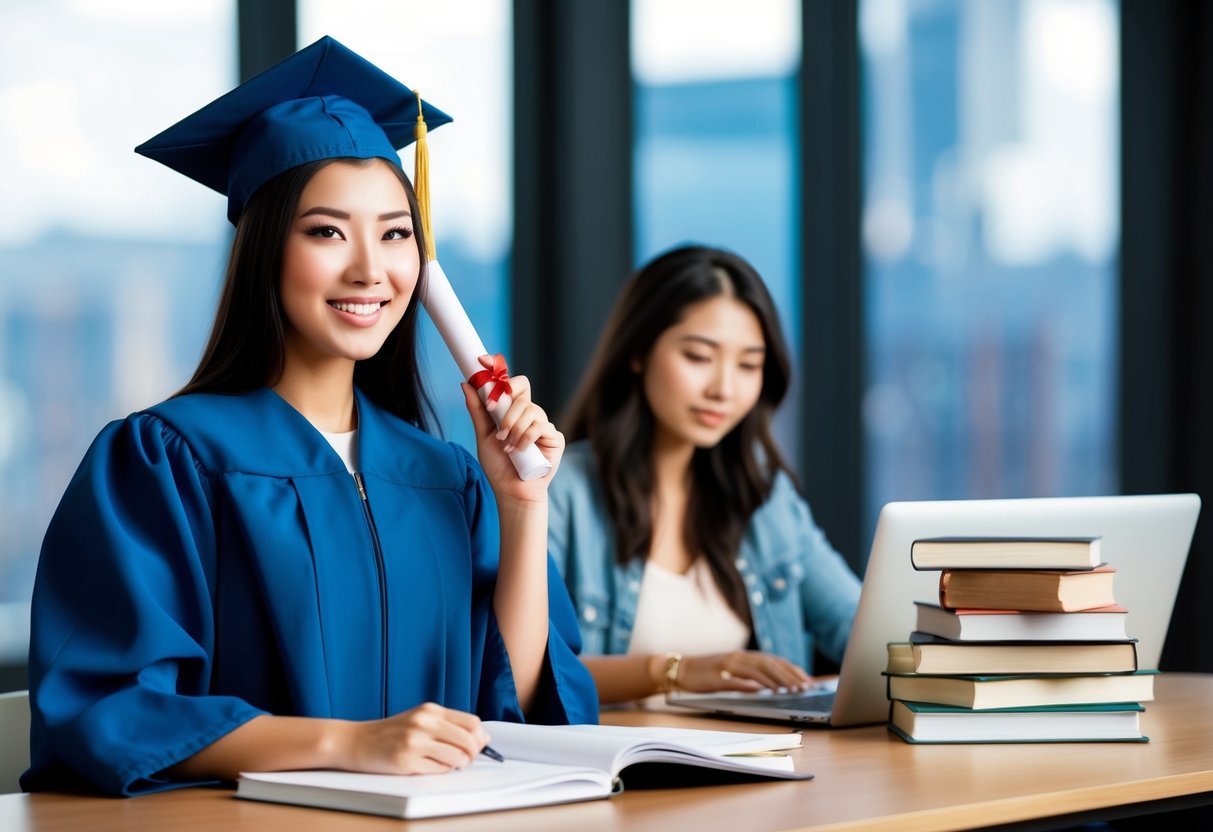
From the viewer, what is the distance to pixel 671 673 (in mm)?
2281

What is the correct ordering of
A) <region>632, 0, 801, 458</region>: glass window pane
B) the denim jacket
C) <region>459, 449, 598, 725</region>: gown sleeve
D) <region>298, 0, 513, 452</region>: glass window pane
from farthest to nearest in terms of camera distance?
<region>632, 0, 801, 458</region>: glass window pane → <region>298, 0, 513, 452</region>: glass window pane → the denim jacket → <region>459, 449, 598, 725</region>: gown sleeve

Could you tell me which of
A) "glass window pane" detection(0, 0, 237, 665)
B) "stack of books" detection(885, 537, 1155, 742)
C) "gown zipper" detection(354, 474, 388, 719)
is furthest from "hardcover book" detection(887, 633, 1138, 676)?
"glass window pane" detection(0, 0, 237, 665)

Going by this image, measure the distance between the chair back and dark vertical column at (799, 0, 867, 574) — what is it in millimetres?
2648

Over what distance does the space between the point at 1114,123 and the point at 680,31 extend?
1.41 metres

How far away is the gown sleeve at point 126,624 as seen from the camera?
138 centimetres

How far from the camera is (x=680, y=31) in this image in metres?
3.91

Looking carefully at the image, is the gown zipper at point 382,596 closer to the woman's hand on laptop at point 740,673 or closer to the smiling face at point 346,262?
the smiling face at point 346,262

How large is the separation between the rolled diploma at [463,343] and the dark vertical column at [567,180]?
198 centimetres

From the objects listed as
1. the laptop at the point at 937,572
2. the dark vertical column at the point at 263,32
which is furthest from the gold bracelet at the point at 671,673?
the dark vertical column at the point at 263,32

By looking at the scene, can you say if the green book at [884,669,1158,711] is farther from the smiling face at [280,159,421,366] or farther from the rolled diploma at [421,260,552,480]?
the smiling face at [280,159,421,366]

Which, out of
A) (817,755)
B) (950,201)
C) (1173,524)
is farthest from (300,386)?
(950,201)

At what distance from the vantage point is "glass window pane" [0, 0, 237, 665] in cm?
300

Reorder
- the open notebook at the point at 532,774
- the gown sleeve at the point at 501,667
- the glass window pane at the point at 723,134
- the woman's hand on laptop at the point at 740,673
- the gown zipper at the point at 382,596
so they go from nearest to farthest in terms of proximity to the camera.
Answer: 1. the open notebook at the point at 532,774
2. the gown zipper at the point at 382,596
3. the gown sleeve at the point at 501,667
4. the woman's hand on laptop at the point at 740,673
5. the glass window pane at the point at 723,134

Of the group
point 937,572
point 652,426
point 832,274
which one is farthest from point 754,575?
point 832,274
